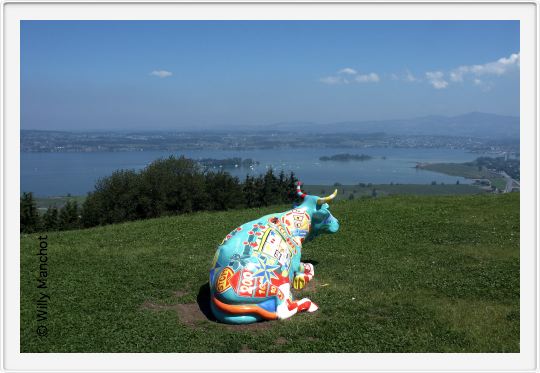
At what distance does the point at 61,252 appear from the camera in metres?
17.7

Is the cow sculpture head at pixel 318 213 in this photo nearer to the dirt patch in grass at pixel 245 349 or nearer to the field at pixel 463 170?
the dirt patch in grass at pixel 245 349

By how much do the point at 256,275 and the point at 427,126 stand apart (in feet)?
289

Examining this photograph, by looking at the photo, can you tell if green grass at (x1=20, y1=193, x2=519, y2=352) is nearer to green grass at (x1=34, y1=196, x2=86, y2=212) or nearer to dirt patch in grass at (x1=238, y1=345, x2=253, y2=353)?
dirt patch in grass at (x1=238, y1=345, x2=253, y2=353)

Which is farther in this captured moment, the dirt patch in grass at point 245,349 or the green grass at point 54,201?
the green grass at point 54,201

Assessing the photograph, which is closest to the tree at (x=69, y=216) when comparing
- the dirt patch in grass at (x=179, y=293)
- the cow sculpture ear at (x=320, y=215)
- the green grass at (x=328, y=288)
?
the green grass at (x=328, y=288)

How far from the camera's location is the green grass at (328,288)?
995 centimetres

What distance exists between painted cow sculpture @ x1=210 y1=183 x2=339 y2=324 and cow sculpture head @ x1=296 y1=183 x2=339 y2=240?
1.55 meters

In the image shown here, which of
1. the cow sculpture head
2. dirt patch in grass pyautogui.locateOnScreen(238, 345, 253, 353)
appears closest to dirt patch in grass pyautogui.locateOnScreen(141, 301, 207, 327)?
dirt patch in grass pyautogui.locateOnScreen(238, 345, 253, 353)

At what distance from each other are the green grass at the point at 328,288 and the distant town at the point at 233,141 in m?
19.3

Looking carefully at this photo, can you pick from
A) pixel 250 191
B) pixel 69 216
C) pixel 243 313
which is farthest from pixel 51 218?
pixel 243 313

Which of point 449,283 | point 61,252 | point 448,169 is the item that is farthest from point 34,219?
point 448,169

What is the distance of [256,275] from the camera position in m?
10.5

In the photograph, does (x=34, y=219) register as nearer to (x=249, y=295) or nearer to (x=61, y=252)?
(x=61, y=252)

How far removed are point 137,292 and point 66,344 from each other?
11.2 feet
